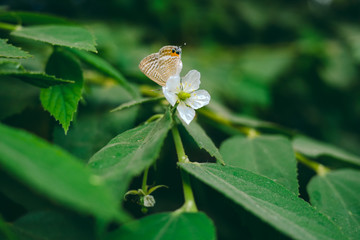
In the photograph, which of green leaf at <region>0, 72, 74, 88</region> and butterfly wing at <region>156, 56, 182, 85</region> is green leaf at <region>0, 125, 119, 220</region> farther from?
butterfly wing at <region>156, 56, 182, 85</region>

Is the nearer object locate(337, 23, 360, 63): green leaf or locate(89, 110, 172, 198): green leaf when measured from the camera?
locate(89, 110, 172, 198): green leaf

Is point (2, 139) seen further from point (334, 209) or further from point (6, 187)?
point (334, 209)

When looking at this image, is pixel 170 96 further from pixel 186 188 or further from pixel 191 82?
pixel 186 188

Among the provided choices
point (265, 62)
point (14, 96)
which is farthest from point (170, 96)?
point (265, 62)

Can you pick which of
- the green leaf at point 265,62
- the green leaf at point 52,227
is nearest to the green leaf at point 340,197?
the green leaf at point 52,227

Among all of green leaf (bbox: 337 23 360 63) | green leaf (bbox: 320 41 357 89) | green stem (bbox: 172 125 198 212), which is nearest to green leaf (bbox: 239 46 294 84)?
green leaf (bbox: 320 41 357 89)
